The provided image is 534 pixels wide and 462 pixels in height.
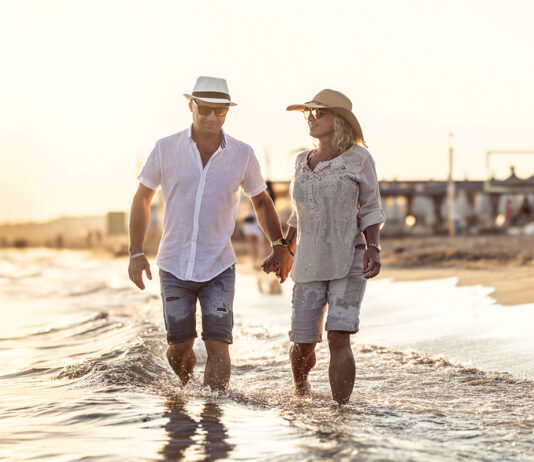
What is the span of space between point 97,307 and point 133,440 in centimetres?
1101

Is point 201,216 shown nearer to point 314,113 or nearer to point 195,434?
point 314,113

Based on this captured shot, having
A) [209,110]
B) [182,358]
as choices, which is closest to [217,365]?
[182,358]

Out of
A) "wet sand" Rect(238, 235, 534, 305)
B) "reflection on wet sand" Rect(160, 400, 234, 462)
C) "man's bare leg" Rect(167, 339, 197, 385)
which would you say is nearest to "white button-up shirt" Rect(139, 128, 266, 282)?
"man's bare leg" Rect(167, 339, 197, 385)

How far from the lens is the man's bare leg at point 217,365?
590 centimetres

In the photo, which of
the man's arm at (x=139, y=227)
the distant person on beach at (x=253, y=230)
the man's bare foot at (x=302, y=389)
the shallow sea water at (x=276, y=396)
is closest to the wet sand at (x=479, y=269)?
the shallow sea water at (x=276, y=396)

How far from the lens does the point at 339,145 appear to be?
5609 mm

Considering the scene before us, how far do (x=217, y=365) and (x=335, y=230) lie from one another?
3.80 feet

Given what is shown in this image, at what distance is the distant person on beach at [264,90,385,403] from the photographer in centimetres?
547

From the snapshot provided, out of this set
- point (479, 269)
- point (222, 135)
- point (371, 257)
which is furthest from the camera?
point (479, 269)

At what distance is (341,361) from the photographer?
5.55m

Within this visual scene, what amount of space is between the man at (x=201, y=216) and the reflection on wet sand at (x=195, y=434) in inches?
13.3

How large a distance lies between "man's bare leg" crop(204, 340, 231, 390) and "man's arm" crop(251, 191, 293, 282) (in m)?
0.56

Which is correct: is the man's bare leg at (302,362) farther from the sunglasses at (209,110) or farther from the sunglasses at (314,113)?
the sunglasses at (209,110)

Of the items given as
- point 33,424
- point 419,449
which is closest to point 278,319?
point 33,424
